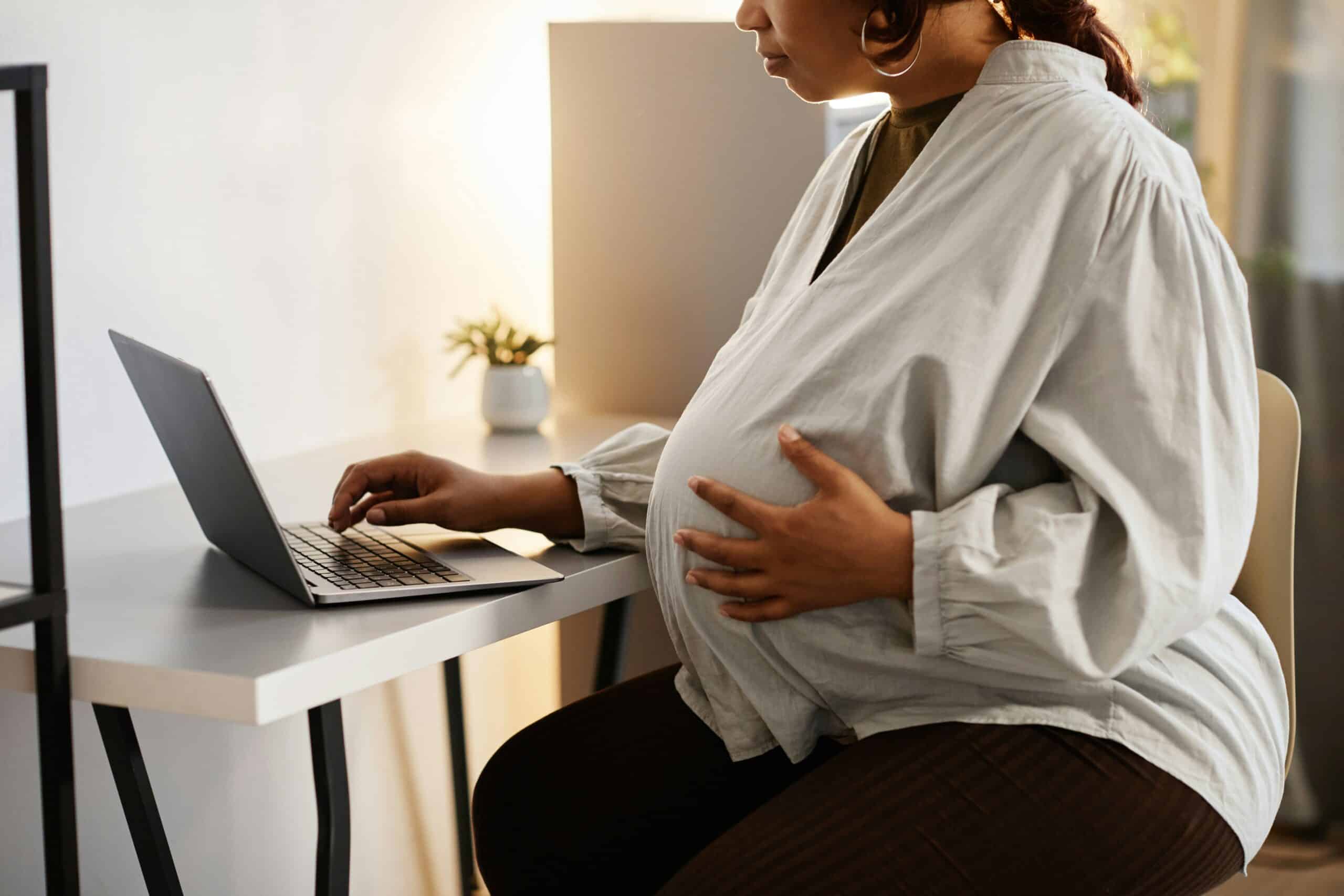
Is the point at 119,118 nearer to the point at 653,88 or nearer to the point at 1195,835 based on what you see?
the point at 653,88

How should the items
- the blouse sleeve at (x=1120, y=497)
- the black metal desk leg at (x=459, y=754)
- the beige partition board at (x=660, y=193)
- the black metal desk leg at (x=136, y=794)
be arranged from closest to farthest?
the blouse sleeve at (x=1120, y=497), the black metal desk leg at (x=136, y=794), the beige partition board at (x=660, y=193), the black metal desk leg at (x=459, y=754)

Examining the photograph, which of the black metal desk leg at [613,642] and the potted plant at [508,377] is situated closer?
the black metal desk leg at [613,642]

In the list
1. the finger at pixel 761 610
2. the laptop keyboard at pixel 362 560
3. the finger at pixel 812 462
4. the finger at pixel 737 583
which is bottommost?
the finger at pixel 761 610

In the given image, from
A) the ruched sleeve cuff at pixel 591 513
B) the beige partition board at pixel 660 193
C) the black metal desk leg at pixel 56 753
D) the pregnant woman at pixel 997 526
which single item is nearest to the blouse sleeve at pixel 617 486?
the ruched sleeve cuff at pixel 591 513

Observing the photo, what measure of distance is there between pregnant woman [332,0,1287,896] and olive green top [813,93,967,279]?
0.25ft

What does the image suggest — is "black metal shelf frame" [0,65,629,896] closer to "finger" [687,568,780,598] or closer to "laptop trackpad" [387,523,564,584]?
"laptop trackpad" [387,523,564,584]

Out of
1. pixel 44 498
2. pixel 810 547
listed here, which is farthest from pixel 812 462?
pixel 44 498

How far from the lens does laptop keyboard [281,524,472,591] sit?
0.97 m

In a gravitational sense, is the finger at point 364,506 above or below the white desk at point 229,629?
above

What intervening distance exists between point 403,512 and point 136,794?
0.32 meters

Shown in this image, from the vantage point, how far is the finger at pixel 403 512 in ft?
3.58

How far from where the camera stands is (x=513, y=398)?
1704mm

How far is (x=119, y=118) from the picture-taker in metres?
1.30

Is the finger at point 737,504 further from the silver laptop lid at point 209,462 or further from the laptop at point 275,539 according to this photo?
the silver laptop lid at point 209,462
